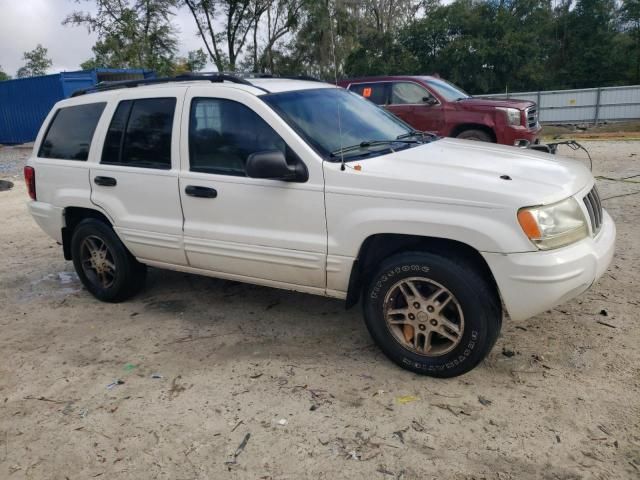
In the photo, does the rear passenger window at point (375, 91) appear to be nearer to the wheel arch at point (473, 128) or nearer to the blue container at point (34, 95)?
the wheel arch at point (473, 128)

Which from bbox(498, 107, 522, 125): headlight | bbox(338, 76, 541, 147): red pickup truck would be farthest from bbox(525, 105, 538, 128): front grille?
bbox(498, 107, 522, 125): headlight

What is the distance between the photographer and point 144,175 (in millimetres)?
4266

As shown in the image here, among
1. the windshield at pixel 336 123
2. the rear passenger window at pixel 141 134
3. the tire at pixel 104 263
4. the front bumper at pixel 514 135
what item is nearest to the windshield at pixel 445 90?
the front bumper at pixel 514 135

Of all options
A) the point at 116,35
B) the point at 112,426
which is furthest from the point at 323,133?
the point at 116,35

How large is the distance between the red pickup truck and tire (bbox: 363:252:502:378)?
6.83 meters

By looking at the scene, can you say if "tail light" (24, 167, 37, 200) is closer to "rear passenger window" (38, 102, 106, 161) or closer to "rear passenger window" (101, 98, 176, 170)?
"rear passenger window" (38, 102, 106, 161)

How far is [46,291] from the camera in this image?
5383mm

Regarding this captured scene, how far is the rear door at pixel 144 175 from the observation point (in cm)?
416

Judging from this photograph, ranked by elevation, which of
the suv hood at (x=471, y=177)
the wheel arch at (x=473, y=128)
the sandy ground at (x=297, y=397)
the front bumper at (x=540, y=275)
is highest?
the suv hood at (x=471, y=177)

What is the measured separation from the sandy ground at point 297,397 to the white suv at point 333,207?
37 centimetres

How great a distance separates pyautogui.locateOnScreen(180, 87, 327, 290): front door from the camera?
11.6 feet

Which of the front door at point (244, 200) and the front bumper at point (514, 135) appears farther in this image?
the front bumper at point (514, 135)

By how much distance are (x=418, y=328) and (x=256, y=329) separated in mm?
1421

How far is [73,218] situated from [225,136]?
77.4 inches
